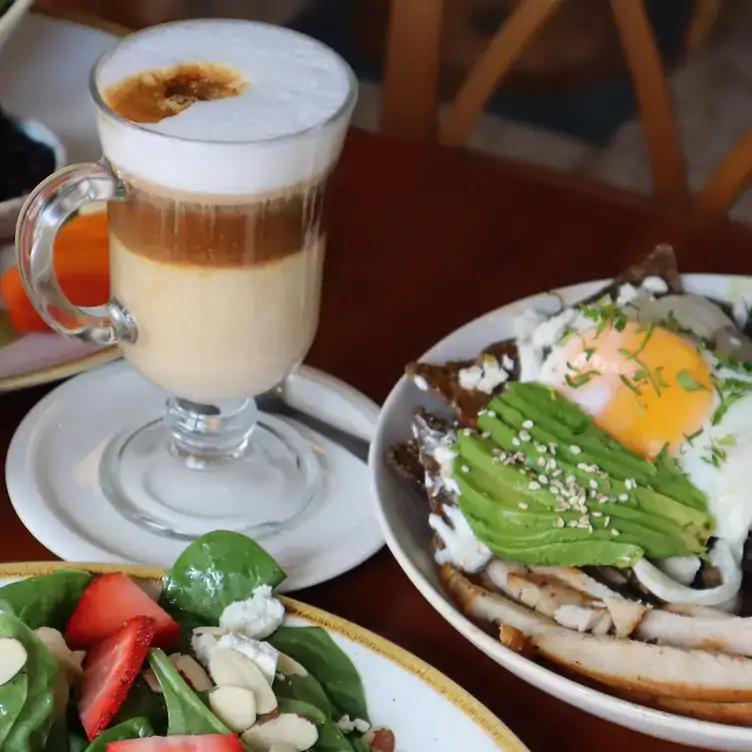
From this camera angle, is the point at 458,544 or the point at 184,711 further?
the point at 458,544

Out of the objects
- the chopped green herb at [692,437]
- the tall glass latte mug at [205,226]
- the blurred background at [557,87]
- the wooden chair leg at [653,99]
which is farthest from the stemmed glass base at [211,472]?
the blurred background at [557,87]

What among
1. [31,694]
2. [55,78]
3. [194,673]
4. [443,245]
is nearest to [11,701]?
[31,694]

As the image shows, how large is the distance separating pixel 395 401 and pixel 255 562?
215mm

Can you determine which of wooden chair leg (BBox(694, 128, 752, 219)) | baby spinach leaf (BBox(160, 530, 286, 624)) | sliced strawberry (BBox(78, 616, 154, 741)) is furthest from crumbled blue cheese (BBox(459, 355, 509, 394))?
wooden chair leg (BBox(694, 128, 752, 219))

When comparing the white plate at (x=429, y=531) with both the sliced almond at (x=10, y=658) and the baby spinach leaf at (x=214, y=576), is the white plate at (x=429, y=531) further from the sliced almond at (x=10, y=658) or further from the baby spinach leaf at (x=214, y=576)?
the sliced almond at (x=10, y=658)

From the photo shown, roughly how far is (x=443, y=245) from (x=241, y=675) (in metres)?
0.65

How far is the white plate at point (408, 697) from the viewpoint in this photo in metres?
0.70

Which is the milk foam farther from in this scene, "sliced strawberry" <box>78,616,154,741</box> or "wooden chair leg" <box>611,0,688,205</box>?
"wooden chair leg" <box>611,0,688,205</box>

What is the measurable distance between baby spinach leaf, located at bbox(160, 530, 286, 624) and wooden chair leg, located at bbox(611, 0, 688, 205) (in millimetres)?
1005

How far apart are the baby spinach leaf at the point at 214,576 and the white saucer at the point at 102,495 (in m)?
0.06

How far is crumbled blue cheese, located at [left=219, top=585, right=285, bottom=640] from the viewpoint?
75 centimetres

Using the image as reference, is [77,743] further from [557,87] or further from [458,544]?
[557,87]

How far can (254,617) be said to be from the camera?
75 centimetres

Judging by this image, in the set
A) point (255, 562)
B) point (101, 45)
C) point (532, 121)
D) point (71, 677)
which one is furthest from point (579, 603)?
point (532, 121)
